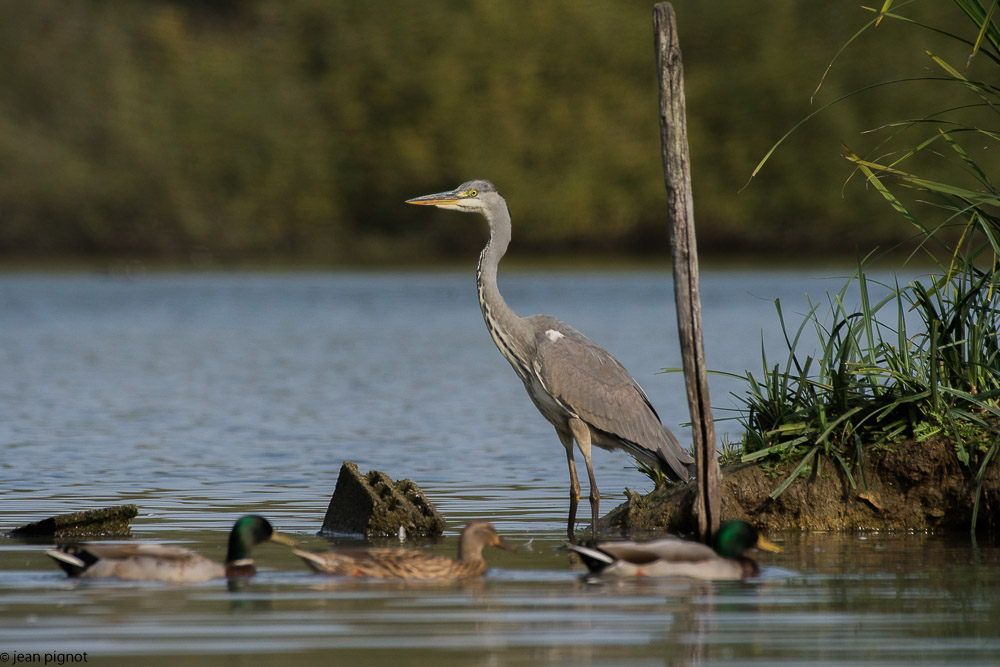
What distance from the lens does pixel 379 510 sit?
11.6 metres

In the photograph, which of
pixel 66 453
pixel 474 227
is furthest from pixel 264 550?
pixel 474 227

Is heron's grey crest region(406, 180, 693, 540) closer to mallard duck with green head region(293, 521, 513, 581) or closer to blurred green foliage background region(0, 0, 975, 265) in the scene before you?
mallard duck with green head region(293, 521, 513, 581)

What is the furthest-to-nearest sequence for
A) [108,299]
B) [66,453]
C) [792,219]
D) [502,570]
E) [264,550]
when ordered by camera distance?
1. [792,219]
2. [108,299]
3. [66,453]
4. [264,550]
5. [502,570]

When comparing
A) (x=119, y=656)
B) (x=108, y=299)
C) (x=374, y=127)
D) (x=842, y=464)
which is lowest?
(x=119, y=656)

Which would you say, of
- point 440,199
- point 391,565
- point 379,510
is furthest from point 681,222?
point 379,510

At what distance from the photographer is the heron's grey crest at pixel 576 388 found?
1199 cm

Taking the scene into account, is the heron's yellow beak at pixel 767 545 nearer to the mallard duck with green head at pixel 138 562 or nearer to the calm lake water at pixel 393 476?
the calm lake water at pixel 393 476

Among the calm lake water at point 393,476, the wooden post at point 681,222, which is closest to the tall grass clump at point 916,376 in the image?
the calm lake water at point 393,476

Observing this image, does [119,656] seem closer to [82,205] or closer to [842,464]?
[842,464]

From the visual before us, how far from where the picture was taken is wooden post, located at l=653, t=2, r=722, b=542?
10.4m

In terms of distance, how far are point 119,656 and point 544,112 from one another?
85.0 m

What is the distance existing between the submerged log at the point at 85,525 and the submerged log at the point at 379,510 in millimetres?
1378

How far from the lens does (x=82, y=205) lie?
79.8 meters

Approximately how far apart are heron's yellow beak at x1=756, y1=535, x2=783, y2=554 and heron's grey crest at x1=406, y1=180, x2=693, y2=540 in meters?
1.65
